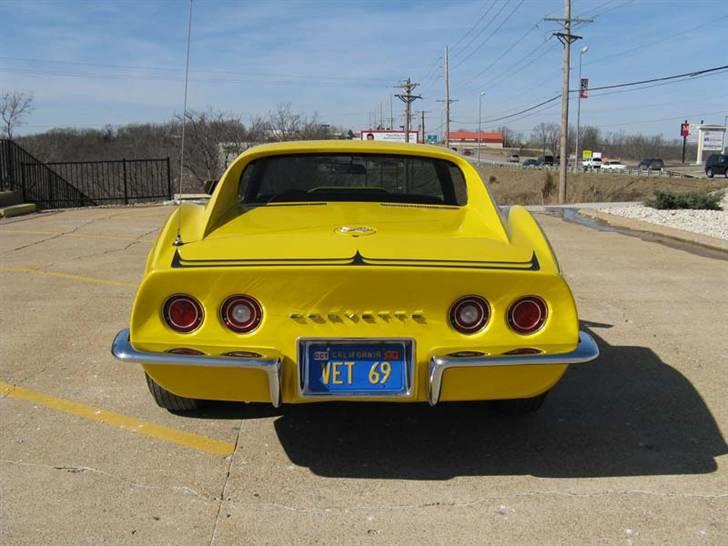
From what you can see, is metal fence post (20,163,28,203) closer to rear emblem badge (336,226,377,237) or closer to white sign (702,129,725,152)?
rear emblem badge (336,226,377,237)

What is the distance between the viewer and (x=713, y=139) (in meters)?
95.2

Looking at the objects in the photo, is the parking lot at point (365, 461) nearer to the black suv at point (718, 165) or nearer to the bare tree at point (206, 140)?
the bare tree at point (206, 140)

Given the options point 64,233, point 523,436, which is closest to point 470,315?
point 523,436

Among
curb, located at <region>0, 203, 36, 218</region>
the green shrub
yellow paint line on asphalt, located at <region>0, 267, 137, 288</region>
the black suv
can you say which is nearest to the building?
the black suv

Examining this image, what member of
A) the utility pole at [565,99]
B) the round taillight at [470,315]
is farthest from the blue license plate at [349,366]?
the utility pole at [565,99]

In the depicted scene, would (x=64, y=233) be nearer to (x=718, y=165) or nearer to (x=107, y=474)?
(x=107, y=474)

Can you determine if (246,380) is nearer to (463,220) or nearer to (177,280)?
(177,280)

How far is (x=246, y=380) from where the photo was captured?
3000 millimetres

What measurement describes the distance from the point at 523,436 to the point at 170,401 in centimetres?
191

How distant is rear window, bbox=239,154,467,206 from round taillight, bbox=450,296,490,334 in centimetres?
162

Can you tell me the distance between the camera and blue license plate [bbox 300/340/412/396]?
2.97 m

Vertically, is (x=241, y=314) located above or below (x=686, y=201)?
below

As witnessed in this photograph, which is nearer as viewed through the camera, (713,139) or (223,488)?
(223,488)

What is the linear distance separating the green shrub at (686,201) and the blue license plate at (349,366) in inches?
678
